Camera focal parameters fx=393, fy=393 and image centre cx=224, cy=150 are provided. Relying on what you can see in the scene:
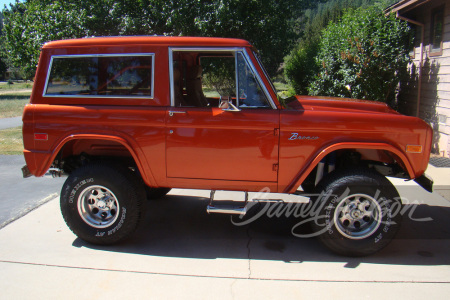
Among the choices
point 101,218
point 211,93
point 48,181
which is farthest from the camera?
point 48,181

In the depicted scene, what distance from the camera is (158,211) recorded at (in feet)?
17.7

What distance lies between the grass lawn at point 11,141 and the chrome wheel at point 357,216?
7.44 meters

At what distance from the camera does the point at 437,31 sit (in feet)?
28.7

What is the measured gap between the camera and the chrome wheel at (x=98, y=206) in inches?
165

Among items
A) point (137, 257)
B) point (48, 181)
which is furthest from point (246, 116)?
point (48, 181)

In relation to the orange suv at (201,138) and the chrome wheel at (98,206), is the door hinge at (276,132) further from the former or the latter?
the chrome wheel at (98,206)

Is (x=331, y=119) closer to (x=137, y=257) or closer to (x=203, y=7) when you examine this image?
(x=137, y=257)

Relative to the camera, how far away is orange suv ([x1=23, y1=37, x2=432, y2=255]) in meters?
3.90

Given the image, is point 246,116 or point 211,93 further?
point 211,93

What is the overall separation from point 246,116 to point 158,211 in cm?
220

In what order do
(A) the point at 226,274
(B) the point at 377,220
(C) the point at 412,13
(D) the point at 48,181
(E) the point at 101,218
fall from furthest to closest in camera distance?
1. (C) the point at 412,13
2. (D) the point at 48,181
3. (E) the point at 101,218
4. (B) the point at 377,220
5. (A) the point at 226,274

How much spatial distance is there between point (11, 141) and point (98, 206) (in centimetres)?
727

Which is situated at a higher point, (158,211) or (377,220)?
(377,220)

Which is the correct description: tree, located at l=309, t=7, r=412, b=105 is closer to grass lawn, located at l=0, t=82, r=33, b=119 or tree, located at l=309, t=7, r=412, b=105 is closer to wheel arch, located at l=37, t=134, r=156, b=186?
wheel arch, located at l=37, t=134, r=156, b=186
